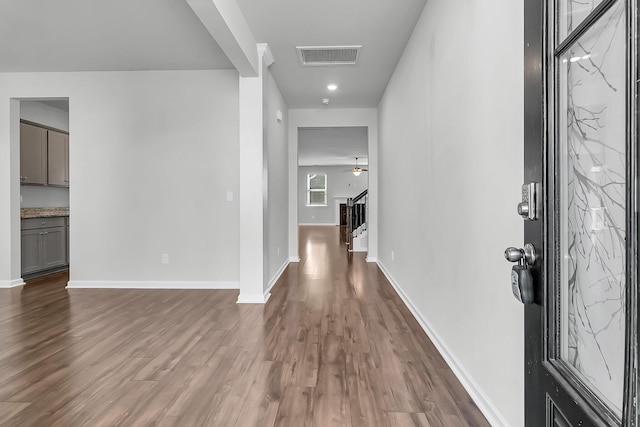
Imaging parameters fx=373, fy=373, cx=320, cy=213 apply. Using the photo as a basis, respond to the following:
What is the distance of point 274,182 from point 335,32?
2.04 m

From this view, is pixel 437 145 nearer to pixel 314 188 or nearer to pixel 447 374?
pixel 447 374

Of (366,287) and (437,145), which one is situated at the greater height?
(437,145)

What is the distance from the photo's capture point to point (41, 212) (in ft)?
17.4

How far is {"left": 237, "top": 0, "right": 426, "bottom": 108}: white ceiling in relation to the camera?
9.87 ft

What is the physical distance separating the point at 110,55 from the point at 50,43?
20.8 inches

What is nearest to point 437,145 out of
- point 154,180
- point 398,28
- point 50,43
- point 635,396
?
point 398,28

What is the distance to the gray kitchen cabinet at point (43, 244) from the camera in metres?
5.02

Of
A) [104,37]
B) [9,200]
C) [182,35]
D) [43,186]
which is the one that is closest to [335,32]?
[182,35]

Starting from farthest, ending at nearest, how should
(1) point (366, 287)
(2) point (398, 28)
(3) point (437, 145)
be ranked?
(1) point (366, 287)
(2) point (398, 28)
(3) point (437, 145)

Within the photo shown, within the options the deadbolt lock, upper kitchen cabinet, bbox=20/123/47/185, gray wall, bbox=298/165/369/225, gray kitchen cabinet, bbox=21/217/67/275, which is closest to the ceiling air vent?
the deadbolt lock

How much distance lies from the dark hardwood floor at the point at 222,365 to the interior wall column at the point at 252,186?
25cm

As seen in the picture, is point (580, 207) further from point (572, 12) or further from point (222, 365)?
point (222, 365)

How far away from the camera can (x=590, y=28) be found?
716mm

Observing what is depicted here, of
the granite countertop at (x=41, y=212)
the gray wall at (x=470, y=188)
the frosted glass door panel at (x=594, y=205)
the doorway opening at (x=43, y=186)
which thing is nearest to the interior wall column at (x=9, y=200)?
the doorway opening at (x=43, y=186)
